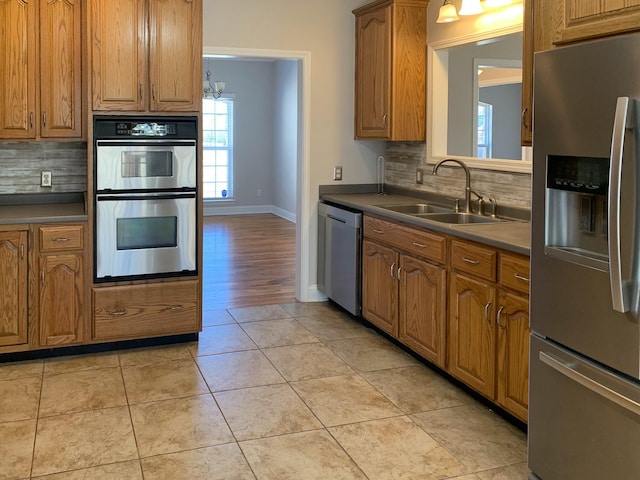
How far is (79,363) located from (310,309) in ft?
6.25

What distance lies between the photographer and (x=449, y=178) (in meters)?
4.73

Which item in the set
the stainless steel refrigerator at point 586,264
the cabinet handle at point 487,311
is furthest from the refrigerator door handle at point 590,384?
the cabinet handle at point 487,311

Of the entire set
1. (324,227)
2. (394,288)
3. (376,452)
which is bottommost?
(376,452)

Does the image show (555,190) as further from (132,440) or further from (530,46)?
(132,440)

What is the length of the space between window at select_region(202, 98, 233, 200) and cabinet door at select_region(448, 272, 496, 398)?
819cm

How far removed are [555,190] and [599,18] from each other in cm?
59

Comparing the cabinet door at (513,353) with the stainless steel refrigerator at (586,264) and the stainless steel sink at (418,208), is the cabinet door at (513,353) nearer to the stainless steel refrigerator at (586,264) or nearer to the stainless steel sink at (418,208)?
the stainless steel refrigerator at (586,264)

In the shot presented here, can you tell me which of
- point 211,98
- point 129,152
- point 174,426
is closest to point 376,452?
point 174,426

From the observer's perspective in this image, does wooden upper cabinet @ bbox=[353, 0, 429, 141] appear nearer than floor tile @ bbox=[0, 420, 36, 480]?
No

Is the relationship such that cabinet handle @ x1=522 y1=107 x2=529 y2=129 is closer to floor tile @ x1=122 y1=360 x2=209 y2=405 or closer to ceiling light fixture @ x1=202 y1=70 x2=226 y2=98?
floor tile @ x1=122 y1=360 x2=209 y2=405

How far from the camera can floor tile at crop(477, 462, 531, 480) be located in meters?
2.73

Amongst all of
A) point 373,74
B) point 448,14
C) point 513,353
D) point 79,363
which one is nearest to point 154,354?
point 79,363

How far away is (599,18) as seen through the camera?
2266mm

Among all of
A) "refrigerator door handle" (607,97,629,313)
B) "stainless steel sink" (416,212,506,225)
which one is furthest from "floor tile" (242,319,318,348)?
"refrigerator door handle" (607,97,629,313)
